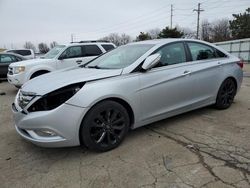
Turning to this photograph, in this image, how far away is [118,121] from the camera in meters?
3.53

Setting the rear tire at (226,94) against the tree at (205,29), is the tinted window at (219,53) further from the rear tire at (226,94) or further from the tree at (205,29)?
the tree at (205,29)

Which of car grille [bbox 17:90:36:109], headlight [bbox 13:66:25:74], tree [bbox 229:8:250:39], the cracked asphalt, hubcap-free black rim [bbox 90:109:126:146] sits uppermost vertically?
tree [bbox 229:8:250:39]

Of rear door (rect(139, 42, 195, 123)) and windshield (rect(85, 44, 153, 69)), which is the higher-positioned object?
windshield (rect(85, 44, 153, 69))

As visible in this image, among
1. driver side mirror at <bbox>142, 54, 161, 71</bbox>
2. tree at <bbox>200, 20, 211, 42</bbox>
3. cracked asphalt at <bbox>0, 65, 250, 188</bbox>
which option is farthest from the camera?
tree at <bbox>200, 20, 211, 42</bbox>

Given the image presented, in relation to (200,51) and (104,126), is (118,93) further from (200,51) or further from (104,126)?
(200,51)

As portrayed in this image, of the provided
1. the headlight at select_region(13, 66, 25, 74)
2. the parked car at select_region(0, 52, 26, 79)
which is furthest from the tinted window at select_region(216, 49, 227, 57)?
the parked car at select_region(0, 52, 26, 79)

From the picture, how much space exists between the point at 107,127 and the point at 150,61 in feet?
3.93

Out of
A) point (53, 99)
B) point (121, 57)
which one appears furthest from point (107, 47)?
point (53, 99)

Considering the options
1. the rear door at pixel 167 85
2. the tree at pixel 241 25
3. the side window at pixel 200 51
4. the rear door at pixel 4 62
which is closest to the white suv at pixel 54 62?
the rear door at pixel 4 62

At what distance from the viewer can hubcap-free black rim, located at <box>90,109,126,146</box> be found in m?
3.34

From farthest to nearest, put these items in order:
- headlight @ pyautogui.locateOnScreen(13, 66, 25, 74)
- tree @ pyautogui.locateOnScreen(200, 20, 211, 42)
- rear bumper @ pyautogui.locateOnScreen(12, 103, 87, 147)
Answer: tree @ pyautogui.locateOnScreen(200, 20, 211, 42)
headlight @ pyautogui.locateOnScreen(13, 66, 25, 74)
rear bumper @ pyautogui.locateOnScreen(12, 103, 87, 147)

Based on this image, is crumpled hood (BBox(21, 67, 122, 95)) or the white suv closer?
crumpled hood (BBox(21, 67, 122, 95))

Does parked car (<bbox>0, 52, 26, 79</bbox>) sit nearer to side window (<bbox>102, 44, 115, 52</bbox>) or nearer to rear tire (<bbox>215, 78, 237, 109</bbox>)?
side window (<bbox>102, 44, 115, 52</bbox>)

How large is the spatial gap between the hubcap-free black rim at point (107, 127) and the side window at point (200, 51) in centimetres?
204
